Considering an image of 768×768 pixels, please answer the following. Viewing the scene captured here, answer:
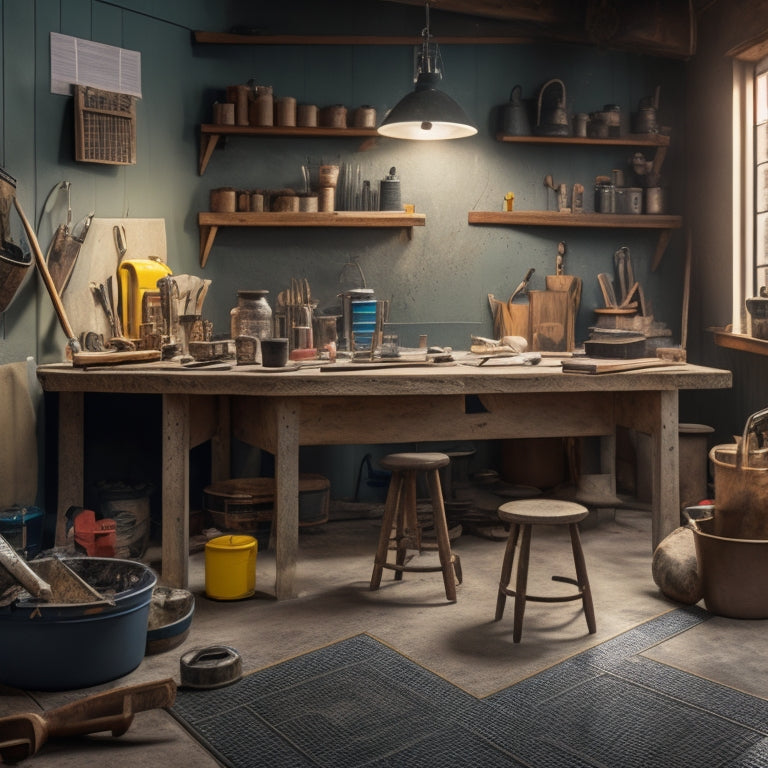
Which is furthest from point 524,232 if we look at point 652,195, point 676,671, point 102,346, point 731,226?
point 676,671

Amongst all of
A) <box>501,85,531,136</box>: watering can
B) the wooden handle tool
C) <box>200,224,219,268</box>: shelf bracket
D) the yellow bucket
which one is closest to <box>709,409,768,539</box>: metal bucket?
the yellow bucket

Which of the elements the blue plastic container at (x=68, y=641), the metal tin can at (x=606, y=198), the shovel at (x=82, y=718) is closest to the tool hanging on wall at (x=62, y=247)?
the blue plastic container at (x=68, y=641)

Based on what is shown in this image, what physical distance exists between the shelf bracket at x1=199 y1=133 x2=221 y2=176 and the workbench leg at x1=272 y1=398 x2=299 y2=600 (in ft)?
7.17

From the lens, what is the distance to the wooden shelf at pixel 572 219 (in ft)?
20.3

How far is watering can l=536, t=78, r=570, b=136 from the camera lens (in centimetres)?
608

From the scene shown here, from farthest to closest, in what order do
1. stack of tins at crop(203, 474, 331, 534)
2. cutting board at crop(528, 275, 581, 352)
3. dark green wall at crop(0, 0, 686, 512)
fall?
cutting board at crop(528, 275, 581, 352), dark green wall at crop(0, 0, 686, 512), stack of tins at crop(203, 474, 331, 534)

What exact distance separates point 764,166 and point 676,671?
356 cm

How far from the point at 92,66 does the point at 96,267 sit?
3.39ft

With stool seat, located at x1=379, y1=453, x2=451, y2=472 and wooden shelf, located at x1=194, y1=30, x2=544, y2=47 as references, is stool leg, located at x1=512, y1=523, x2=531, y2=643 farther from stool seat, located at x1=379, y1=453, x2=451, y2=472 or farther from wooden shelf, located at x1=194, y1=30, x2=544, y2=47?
wooden shelf, located at x1=194, y1=30, x2=544, y2=47

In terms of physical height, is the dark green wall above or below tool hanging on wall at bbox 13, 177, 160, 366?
above

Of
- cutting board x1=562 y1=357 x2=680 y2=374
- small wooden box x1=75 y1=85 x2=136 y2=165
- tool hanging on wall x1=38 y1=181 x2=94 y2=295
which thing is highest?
small wooden box x1=75 y1=85 x2=136 y2=165

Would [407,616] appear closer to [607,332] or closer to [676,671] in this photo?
[676,671]

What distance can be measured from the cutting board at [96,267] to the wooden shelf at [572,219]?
2098mm

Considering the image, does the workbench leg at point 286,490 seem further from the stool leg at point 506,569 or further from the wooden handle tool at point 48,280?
the wooden handle tool at point 48,280
